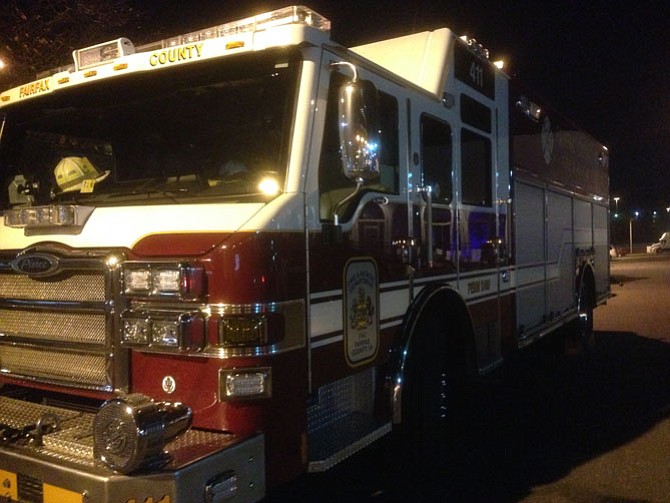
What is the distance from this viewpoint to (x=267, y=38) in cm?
325

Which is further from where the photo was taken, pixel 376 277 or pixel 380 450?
pixel 380 450

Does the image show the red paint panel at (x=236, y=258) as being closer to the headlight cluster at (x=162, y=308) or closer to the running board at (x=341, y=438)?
the headlight cluster at (x=162, y=308)

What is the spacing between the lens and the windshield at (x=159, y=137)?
3.34 meters

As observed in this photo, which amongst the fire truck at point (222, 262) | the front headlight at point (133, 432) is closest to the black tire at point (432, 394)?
the fire truck at point (222, 262)

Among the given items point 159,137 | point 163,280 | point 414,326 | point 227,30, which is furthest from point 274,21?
point 414,326

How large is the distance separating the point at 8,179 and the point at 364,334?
7.92 feet

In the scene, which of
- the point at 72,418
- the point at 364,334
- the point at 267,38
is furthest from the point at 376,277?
the point at 72,418

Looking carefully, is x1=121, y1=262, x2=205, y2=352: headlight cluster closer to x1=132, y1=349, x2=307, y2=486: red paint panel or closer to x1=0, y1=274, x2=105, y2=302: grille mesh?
x1=132, y1=349, x2=307, y2=486: red paint panel

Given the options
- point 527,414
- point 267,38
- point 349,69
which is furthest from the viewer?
point 527,414

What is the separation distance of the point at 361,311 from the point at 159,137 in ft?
4.83

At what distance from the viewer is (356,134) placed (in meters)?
3.29

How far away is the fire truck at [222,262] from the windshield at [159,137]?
11 mm

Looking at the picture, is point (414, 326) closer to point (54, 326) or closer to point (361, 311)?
point (361, 311)

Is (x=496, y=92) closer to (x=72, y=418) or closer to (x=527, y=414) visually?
(x=527, y=414)
